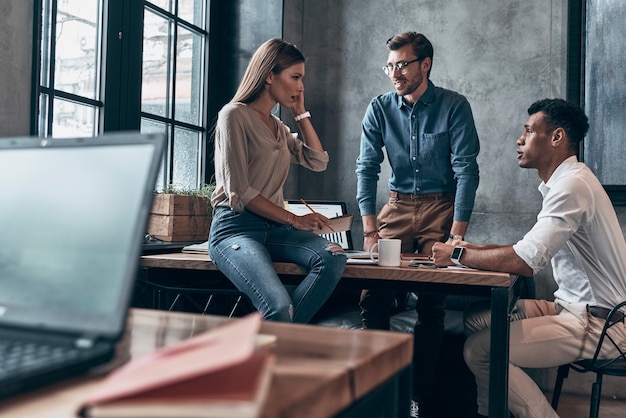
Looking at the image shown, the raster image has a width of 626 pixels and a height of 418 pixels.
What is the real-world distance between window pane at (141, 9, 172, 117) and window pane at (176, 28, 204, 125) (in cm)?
13

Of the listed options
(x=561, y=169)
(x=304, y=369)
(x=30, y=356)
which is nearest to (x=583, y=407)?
(x=561, y=169)

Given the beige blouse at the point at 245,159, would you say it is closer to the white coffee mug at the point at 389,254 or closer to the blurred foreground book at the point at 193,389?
the white coffee mug at the point at 389,254

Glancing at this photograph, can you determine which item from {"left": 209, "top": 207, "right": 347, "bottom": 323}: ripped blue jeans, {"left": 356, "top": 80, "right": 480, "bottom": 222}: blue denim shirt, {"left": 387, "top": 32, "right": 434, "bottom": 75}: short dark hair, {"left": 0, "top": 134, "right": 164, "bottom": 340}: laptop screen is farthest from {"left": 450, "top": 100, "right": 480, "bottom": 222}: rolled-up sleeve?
{"left": 0, "top": 134, "right": 164, "bottom": 340}: laptop screen

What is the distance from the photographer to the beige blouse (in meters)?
2.22

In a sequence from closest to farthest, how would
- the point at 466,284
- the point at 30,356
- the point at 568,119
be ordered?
the point at 30,356
the point at 466,284
the point at 568,119

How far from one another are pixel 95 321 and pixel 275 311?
53.2 inches

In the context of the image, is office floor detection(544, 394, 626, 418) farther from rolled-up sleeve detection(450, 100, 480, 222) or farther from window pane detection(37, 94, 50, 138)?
window pane detection(37, 94, 50, 138)

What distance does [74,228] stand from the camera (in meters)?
0.73

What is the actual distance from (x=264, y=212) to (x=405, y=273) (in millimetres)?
502

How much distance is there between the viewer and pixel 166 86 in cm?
372

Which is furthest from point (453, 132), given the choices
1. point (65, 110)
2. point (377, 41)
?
point (65, 110)

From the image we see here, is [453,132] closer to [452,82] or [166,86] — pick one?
[452,82]

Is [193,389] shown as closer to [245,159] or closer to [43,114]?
[245,159]

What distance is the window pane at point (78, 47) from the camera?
2910 mm
